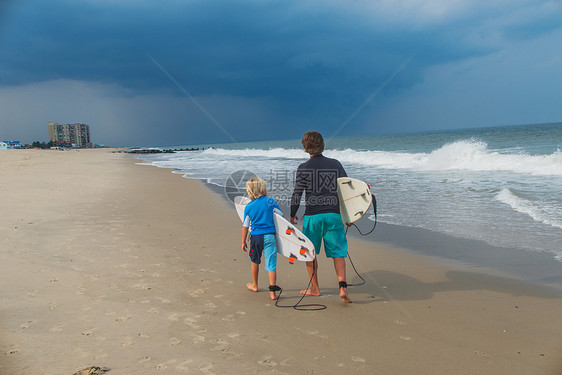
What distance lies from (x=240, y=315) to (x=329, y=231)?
1.29 metres

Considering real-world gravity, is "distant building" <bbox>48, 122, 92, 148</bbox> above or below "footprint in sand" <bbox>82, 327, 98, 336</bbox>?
above

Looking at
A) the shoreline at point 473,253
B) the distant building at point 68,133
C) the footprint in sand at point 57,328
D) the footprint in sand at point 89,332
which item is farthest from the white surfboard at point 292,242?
the distant building at point 68,133

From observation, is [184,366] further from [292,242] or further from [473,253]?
[473,253]

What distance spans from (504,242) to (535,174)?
10.5 m

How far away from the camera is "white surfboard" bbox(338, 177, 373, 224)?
4.12m

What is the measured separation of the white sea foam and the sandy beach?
314 centimetres

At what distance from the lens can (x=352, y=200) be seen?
420 cm

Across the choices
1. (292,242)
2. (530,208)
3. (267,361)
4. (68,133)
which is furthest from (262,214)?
(68,133)

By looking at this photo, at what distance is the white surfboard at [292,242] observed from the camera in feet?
12.7

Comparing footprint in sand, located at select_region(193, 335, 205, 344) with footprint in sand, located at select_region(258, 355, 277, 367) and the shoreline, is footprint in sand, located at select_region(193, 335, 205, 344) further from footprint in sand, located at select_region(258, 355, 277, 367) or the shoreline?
the shoreline

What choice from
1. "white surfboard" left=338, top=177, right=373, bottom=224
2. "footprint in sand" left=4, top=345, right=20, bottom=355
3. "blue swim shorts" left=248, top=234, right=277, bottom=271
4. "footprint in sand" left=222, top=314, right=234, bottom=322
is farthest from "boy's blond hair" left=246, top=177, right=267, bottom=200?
"footprint in sand" left=4, top=345, right=20, bottom=355

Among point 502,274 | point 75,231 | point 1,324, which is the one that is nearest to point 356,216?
point 502,274

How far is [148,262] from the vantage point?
507cm

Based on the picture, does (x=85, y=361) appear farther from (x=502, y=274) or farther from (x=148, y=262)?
(x=502, y=274)
